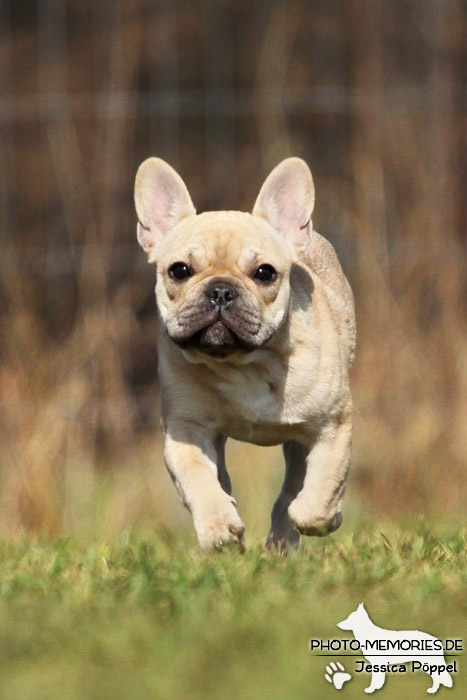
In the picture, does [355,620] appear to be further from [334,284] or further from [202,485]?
[334,284]

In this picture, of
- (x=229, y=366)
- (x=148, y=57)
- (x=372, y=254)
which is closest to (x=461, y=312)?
(x=372, y=254)

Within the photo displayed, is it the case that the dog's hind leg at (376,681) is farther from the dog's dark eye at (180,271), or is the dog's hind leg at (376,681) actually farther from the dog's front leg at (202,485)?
the dog's dark eye at (180,271)

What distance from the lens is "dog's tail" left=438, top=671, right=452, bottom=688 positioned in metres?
3.20

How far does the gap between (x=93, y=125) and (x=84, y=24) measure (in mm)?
1409

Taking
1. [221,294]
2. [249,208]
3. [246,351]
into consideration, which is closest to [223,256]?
[221,294]

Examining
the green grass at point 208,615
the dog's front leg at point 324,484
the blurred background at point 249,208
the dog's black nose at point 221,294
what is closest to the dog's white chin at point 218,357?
the dog's black nose at point 221,294

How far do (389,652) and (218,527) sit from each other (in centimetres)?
104

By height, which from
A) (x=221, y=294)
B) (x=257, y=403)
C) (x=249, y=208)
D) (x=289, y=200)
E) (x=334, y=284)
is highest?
(x=289, y=200)

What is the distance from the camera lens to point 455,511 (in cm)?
679

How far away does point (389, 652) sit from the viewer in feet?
11.1

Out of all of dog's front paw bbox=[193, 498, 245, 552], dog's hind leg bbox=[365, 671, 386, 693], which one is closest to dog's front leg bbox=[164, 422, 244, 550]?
dog's front paw bbox=[193, 498, 245, 552]

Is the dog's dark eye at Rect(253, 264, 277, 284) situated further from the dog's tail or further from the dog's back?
the dog's tail

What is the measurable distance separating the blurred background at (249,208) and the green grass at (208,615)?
1.84m

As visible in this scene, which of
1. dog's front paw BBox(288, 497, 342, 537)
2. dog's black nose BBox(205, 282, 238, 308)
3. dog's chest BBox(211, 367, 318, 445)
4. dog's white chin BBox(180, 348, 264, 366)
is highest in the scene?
dog's black nose BBox(205, 282, 238, 308)
